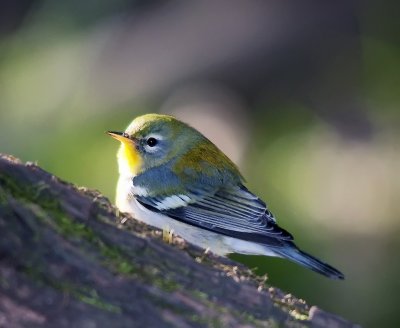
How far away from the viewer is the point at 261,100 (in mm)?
9297

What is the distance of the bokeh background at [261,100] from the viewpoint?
6.76m

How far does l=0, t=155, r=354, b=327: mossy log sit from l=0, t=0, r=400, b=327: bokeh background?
3661mm

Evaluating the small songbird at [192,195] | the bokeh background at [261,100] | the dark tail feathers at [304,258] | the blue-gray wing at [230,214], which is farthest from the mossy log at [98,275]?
the bokeh background at [261,100]

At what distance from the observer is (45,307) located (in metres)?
2.31

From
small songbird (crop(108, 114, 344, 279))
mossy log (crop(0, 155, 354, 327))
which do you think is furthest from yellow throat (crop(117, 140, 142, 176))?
mossy log (crop(0, 155, 354, 327))

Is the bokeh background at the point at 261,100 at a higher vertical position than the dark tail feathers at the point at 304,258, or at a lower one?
higher

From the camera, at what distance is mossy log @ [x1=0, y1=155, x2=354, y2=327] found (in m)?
2.32

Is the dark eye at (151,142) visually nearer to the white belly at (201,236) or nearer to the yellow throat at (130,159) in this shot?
the yellow throat at (130,159)

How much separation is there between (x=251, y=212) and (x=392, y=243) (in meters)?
2.78

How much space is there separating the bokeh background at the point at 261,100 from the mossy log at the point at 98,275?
12.0 feet

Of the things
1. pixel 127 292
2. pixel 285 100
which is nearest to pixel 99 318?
pixel 127 292

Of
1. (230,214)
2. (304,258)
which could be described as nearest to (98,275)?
(304,258)

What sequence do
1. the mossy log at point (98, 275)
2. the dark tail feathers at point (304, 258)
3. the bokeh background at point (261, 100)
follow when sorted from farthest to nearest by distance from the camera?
1. the bokeh background at point (261, 100)
2. the dark tail feathers at point (304, 258)
3. the mossy log at point (98, 275)

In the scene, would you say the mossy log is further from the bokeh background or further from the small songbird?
the bokeh background
